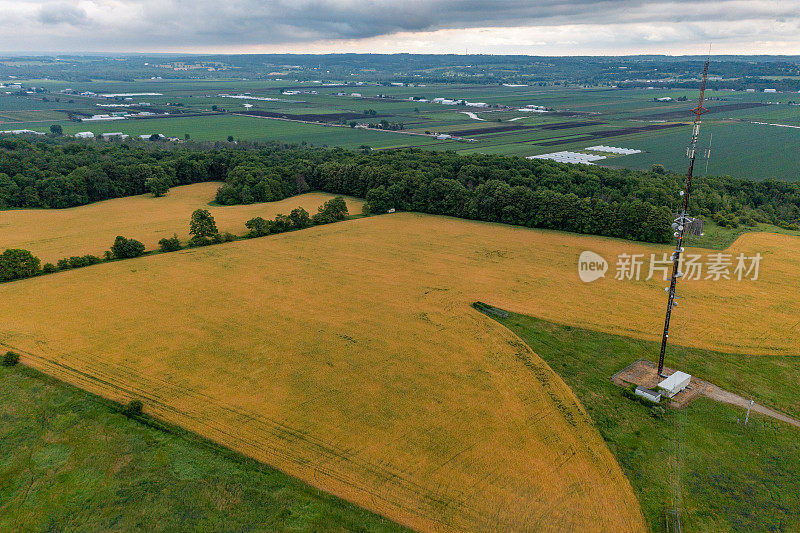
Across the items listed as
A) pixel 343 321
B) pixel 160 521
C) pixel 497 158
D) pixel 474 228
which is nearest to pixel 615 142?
pixel 497 158

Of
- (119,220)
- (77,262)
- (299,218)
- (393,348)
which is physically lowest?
(393,348)

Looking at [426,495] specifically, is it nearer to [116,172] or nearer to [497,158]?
[497,158]

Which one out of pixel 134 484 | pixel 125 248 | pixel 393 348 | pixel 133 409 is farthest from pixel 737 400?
pixel 125 248

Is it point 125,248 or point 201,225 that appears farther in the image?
point 201,225

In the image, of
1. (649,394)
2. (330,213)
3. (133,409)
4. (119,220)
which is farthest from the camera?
(119,220)

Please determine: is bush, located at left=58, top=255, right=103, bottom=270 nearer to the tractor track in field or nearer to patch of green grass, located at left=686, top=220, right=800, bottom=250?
the tractor track in field

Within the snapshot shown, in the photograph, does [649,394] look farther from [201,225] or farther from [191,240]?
[191,240]

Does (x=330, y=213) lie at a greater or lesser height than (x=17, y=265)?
greater
